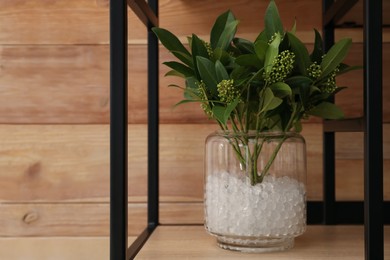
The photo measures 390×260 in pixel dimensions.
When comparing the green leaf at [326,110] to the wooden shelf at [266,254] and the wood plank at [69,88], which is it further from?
the wood plank at [69,88]

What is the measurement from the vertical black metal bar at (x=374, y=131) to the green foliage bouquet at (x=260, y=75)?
79mm

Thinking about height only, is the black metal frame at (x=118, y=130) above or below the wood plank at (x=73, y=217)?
above

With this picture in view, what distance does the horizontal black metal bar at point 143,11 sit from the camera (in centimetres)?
90

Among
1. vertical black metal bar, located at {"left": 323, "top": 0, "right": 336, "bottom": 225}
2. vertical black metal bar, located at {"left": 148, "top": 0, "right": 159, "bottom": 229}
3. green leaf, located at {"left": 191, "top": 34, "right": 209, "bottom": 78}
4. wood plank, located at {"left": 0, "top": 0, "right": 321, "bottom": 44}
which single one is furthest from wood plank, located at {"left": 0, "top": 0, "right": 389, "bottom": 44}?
green leaf, located at {"left": 191, "top": 34, "right": 209, "bottom": 78}

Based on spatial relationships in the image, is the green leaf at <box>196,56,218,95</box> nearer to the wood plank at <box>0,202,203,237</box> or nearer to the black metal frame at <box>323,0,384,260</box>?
the black metal frame at <box>323,0,384,260</box>

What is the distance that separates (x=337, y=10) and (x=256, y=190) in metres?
0.37

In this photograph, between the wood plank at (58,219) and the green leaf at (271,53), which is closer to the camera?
the green leaf at (271,53)

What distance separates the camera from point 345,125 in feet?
3.12

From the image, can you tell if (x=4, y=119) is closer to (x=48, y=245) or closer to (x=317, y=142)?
(x=48, y=245)

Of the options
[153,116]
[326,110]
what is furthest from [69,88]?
[326,110]

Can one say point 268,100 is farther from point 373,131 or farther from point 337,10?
point 337,10

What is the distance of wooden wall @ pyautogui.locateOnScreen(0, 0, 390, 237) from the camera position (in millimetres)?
1198

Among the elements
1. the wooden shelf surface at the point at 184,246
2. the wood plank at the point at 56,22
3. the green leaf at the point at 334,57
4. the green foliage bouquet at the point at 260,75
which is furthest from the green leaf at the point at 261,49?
the wood plank at the point at 56,22

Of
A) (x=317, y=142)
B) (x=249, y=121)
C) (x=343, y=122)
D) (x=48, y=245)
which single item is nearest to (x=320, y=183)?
(x=317, y=142)
